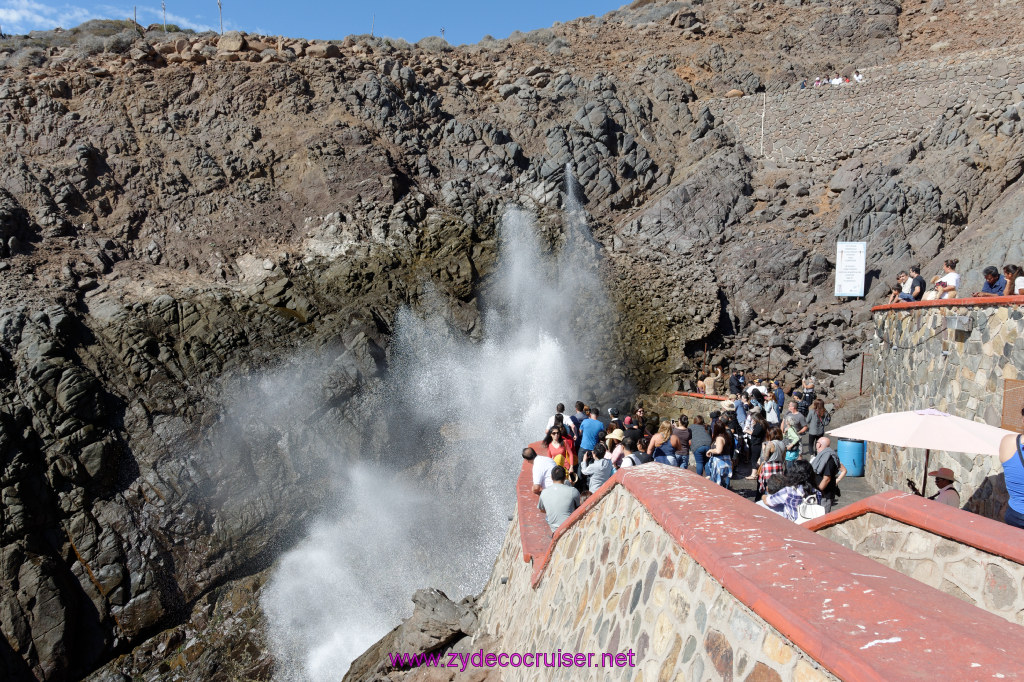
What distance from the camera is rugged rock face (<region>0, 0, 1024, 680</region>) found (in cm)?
1373

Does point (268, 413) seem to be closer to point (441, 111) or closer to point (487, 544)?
point (487, 544)

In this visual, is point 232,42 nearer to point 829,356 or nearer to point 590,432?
point 590,432

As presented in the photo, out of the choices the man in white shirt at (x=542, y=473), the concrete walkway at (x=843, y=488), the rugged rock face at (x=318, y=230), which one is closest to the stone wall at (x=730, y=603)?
the man in white shirt at (x=542, y=473)

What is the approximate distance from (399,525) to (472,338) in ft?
21.3

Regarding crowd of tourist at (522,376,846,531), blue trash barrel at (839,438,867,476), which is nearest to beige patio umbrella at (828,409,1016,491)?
crowd of tourist at (522,376,846,531)

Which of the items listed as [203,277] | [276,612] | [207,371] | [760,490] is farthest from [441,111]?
[760,490]

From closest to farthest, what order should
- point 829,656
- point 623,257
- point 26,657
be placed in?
point 829,656
point 26,657
point 623,257

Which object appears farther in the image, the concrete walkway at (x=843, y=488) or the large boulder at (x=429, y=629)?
the concrete walkway at (x=843, y=488)

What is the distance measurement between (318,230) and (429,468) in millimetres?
9383

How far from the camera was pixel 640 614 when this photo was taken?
3279 millimetres

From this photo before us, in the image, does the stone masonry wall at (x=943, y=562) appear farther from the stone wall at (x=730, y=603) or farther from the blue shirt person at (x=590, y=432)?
the blue shirt person at (x=590, y=432)

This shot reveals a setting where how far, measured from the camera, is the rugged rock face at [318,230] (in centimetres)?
1373

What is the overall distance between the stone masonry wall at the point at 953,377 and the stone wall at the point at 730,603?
6.21 meters

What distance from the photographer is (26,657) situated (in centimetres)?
1179
